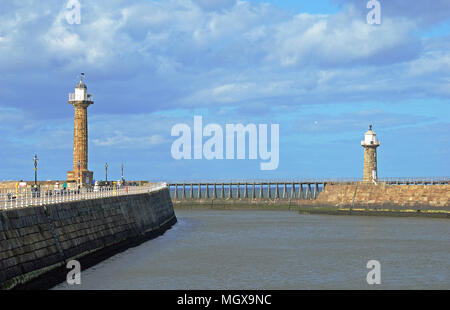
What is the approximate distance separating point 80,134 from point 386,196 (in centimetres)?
4119

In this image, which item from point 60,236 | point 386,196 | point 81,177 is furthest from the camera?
point 386,196

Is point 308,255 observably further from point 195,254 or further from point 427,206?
point 427,206

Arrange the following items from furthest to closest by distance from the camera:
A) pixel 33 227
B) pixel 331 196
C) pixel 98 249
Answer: pixel 331 196
pixel 98 249
pixel 33 227

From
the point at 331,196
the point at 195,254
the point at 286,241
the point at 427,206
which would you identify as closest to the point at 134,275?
the point at 195,254

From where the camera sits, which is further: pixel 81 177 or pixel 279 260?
pixel 81 177

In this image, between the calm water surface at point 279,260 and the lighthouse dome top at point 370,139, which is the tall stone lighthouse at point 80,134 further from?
→ the lighthouse dome top at point 370,139

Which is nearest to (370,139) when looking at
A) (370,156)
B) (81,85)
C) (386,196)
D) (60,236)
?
(370,156)

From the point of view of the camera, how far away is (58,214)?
108 ft

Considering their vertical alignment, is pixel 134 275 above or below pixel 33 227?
below

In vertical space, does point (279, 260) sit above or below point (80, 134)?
below

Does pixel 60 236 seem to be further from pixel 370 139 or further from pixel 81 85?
pixel 370 139

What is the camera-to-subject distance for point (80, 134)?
6994 cm

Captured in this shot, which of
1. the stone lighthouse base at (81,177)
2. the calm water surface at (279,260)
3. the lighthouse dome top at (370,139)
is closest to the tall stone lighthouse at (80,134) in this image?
the stone lighthouse base at (81,177)

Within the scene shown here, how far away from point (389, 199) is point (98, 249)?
55.2 meters
